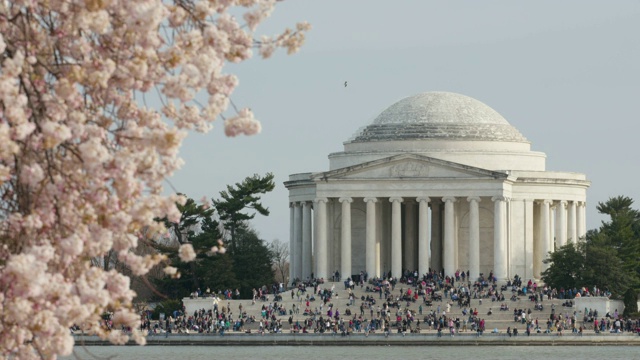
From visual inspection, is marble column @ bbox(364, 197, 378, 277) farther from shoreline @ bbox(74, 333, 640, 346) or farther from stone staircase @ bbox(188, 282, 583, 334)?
shoreline @ bbox(74, 333, 640, 346)

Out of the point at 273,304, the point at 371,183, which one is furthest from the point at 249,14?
the point at 371,183

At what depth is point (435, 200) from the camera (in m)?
168

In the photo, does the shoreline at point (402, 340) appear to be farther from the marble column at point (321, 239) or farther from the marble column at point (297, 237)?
the marble column at point (297, 237)

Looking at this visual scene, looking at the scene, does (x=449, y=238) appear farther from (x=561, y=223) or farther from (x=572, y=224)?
(x=572, y=224)

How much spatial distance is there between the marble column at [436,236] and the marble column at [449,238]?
8217 mm

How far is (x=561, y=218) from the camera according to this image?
172375 millimetres

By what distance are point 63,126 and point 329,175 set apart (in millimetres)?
140530

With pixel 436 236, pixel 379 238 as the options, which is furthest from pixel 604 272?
pixel 436 236

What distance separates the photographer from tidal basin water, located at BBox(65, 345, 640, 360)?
4409 inches

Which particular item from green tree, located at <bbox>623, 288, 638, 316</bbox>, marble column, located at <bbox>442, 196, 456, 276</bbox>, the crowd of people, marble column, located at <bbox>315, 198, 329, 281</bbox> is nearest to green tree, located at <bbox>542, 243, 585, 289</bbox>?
the crowd of people

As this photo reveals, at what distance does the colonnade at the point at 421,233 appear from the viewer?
531 feet

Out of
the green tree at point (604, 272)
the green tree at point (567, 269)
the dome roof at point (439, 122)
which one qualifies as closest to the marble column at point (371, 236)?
the dome roof at point (439, 122)

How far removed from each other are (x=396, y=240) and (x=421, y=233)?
97.4 inches

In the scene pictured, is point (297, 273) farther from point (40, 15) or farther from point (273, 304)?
point (40, 15)
